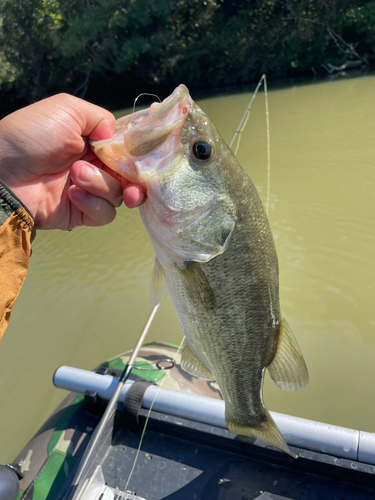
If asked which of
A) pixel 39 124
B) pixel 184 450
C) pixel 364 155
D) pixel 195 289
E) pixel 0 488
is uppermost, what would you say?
pixel 39 124

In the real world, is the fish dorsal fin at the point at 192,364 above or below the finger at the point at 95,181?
below

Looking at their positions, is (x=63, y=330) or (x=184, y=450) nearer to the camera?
(x=184, y=450)

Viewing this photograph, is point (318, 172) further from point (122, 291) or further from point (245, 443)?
point (245, 443)

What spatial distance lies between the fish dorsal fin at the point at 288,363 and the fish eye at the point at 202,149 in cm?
80

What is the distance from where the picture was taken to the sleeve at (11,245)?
4.64 ft

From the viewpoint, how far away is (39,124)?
1.51 m

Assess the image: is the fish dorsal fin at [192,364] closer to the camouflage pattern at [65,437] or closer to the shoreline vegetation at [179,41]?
the camouflage pattern at [65,437]

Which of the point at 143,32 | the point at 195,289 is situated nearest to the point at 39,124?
the point at 195,289

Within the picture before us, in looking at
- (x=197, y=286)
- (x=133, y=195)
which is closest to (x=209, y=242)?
(x=197, y=286)

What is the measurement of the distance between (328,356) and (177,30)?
22.3 m

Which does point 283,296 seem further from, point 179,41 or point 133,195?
point 179,41

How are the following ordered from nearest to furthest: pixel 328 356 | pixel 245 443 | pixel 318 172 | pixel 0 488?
pixel 0 488 → pixel 245 443 → pixel 328 356 → pixel 318 172

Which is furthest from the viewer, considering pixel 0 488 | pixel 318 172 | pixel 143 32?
pixel 143 32

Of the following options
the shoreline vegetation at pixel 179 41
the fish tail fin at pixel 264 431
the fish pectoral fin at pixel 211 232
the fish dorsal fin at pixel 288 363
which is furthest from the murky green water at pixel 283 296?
the shoreline vegetation at pixel 179 41
